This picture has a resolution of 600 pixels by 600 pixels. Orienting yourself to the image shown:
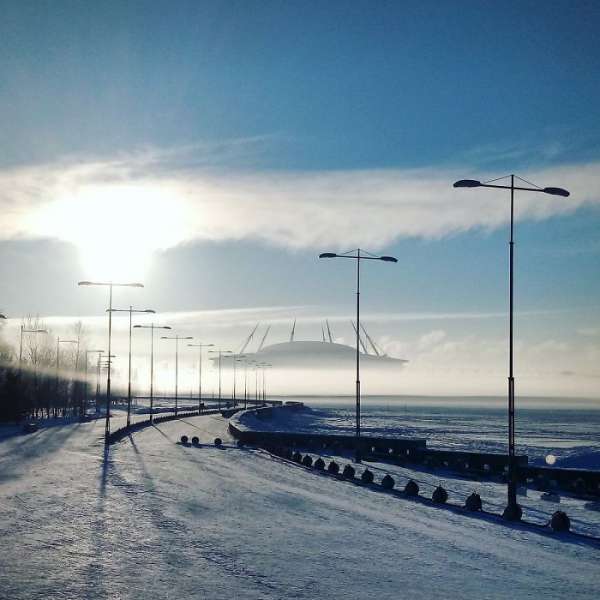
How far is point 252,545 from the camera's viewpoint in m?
18.7

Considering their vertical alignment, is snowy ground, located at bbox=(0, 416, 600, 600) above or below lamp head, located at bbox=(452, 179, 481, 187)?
below

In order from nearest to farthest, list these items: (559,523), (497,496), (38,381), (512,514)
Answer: (559,523), (512,514), (497,496), (38,381)

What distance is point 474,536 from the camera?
22.2m

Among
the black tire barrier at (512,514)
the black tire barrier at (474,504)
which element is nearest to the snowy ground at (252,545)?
the black tire barrier at (512,514)

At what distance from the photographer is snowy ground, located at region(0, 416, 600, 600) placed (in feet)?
47.9

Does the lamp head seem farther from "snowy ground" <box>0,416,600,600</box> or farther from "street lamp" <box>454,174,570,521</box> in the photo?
"snowy ground" <box>0,416,600,600</box>

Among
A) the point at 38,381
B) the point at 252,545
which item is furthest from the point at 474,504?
the point at 38,381

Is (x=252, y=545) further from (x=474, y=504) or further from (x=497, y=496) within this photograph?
(x=497, y=496)

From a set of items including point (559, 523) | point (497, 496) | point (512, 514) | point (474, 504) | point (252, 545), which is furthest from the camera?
point (497, 496)

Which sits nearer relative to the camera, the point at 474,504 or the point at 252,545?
the point at 252,545

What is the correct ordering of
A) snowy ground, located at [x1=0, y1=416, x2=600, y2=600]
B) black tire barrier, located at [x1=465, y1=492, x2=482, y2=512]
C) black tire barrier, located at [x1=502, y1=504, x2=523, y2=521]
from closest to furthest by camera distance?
snowy ground, located at [x1=0, y1=416, x2=600, y2=600], black tire barrier, located at [x1=502, y1=504, x2=523, y2=521], black tire barrier, located at [x1=465, y1=492, x2=482, y2=512]

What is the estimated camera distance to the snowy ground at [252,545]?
47.9 ft

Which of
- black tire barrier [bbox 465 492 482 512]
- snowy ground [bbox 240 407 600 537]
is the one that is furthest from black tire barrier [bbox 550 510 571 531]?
black tire barrier [bbox 465 492 482 512]

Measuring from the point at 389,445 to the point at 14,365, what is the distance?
6537 cm
